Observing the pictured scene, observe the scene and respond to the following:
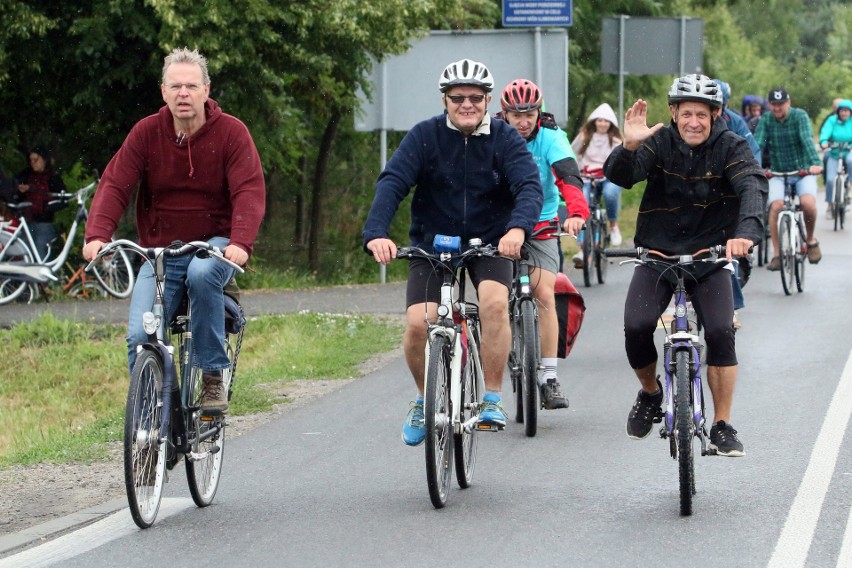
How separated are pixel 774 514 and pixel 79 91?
12.5m

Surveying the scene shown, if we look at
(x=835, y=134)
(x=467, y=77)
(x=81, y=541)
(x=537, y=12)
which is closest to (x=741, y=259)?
(x=467, y=77)

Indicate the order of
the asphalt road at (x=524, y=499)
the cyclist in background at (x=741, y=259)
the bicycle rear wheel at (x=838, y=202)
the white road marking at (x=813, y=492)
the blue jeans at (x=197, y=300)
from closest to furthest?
the white road marking at (x=813, y=492)
the asphalt road at (x=524, y=499)
the blue jeans at (x=197, y=300)
the cyclist in background at (x=741, y=259)
the bicycle rear wheel at (x=838, y=202)

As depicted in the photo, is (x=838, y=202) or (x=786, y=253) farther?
(x=838, y=202)

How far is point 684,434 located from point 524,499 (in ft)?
3.05

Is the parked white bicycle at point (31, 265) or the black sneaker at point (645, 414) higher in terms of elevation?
the black sneaker at point (645, 414)

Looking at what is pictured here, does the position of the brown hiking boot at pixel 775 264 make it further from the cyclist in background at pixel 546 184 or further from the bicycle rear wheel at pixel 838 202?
the bicycle rear wheel at pixel 838 202

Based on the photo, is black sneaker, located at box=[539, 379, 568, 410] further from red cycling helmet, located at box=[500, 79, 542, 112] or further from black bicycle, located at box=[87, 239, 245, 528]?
black bicycle, located at box=[87, 239, 245, 528]

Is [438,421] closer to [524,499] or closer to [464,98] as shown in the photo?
[524,499]

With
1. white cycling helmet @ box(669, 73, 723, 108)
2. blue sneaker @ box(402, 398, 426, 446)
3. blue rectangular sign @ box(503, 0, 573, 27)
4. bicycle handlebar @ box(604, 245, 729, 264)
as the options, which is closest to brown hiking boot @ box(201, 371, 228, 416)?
blue sneaker @ box(402, 398, 426, 446)

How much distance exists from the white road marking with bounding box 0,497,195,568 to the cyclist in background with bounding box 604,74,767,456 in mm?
2324

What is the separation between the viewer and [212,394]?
24.1 feet

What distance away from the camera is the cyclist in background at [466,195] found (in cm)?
749

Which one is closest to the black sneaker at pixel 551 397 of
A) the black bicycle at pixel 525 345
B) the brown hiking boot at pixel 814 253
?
the black bicycle at pixel 525 345

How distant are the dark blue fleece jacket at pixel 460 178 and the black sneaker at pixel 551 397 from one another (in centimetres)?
181
